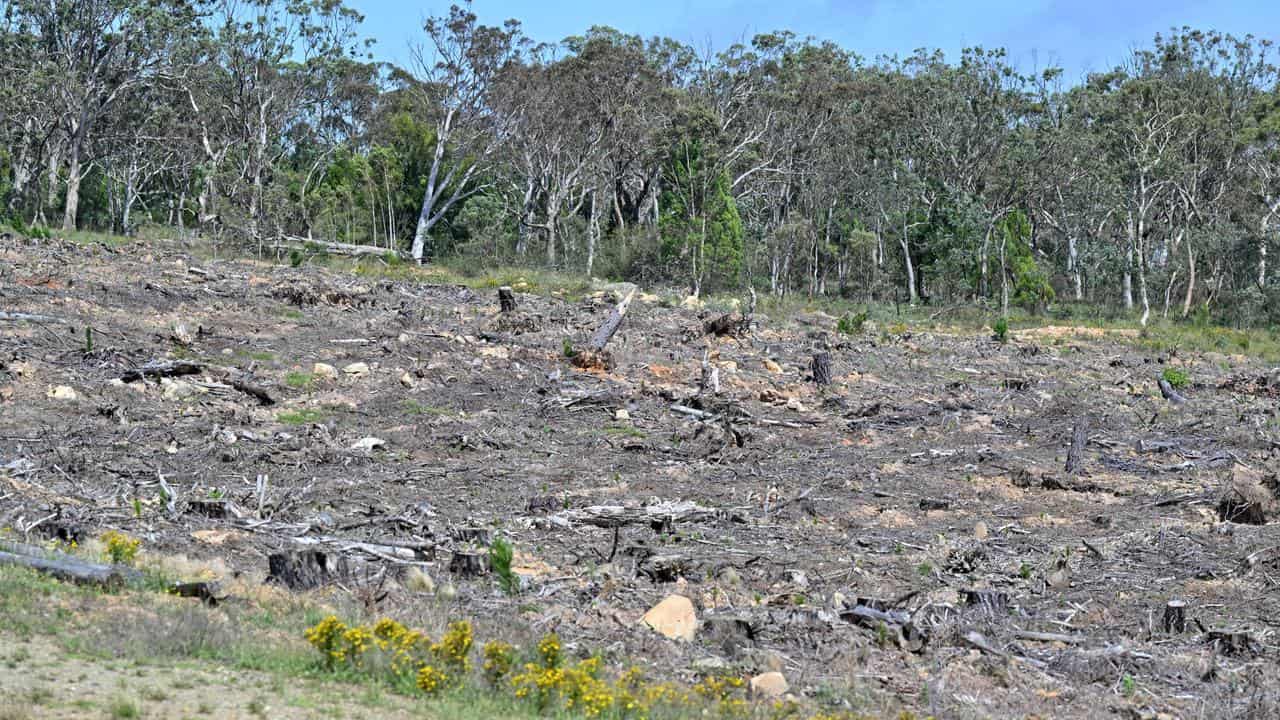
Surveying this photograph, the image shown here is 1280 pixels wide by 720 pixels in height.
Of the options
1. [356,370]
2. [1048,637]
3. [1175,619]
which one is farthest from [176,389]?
[1175,619]

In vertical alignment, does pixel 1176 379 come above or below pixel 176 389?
above

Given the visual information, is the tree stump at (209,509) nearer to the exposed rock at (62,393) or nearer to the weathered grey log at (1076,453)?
the exposed rock at (62,393)

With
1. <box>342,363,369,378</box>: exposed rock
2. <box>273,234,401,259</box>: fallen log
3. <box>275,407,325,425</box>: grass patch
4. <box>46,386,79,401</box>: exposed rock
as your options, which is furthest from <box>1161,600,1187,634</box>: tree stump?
<box>273,234,401,259</box>: fallen log

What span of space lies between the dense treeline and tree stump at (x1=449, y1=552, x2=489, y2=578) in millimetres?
26879

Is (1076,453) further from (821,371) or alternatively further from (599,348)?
(599,348)

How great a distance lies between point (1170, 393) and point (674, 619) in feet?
45.4

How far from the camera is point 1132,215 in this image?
41312 millimetres

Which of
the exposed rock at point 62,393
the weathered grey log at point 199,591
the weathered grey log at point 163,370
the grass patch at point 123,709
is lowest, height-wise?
the grass patch at point 123,709

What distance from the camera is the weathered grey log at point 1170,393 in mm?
18028

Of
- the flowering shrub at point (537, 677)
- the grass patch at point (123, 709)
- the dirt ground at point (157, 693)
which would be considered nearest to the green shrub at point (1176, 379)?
the flowering shrub at point (537, 677)

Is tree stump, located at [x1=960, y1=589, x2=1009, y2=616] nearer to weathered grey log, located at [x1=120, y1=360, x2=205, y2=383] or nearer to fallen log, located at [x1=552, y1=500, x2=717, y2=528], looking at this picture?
fallen log, located at [x1=552, y1=500, x2=717, y2=528]

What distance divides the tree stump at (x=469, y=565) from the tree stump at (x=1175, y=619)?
14.8 ft

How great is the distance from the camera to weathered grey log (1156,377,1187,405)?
18.0 m

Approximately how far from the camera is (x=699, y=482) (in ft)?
39.3
